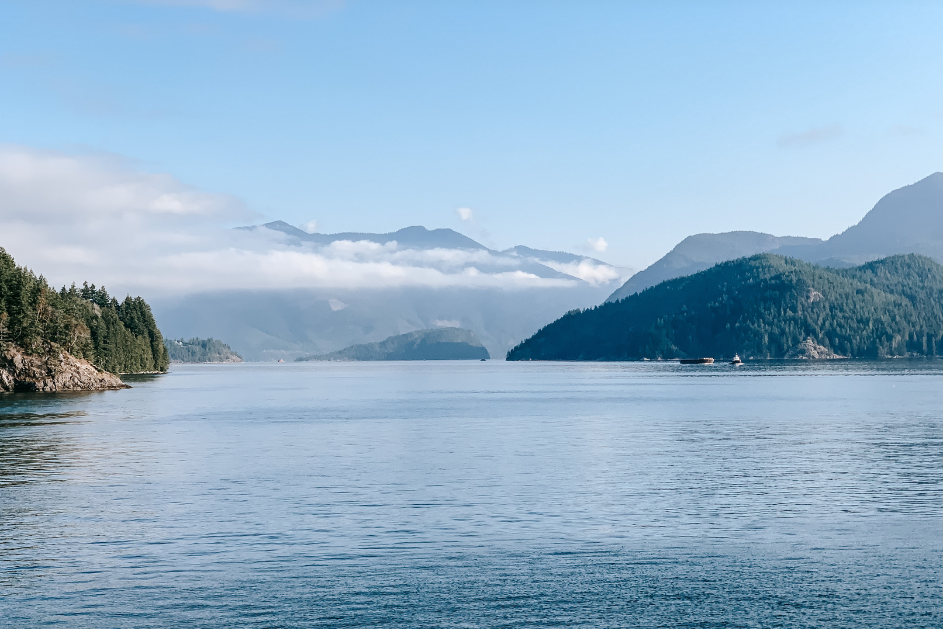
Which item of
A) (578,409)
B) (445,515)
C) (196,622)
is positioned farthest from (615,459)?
(578,409)

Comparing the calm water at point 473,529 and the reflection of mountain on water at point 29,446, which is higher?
the reflection of mountain on water at point 29,446

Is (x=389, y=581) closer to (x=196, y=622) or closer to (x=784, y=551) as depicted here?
(x=196, y=622)

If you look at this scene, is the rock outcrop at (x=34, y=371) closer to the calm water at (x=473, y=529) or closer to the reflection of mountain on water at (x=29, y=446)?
the reflection of mountain on water at (x=29, y=446)

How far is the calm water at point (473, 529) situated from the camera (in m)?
30.2

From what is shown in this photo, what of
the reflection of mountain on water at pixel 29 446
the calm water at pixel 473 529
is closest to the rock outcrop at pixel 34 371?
the reflection of mountain on water at pixel 29 446

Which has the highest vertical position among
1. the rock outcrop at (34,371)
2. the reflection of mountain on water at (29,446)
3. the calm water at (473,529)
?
the rock outcrop at (34,371)

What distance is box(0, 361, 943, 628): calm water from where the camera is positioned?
99.1 ft

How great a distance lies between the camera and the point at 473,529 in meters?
43.0

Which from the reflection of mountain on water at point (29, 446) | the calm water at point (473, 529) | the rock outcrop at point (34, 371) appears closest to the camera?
the calm water at point (473, 529)

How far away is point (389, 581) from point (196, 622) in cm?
738

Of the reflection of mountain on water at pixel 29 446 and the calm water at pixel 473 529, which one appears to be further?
the reflection of mountain on water at pixel 29 446

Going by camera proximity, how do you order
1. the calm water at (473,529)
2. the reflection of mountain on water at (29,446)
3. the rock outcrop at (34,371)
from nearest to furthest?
the calm water at (473,529), the reflection of mountain on water at (29,446), the rock outcrop at (34,371)

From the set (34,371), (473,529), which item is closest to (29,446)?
(473,529)

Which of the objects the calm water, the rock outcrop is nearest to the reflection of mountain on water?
the calm water
